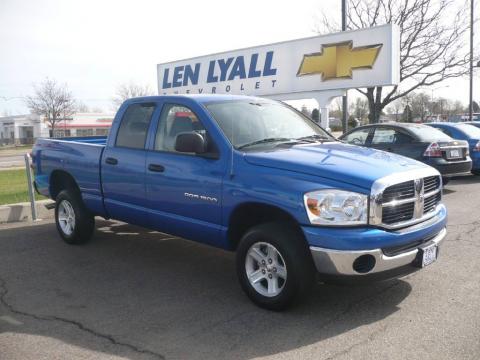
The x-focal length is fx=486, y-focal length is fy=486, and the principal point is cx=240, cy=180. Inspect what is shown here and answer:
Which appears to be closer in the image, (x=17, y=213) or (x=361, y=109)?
(x=17, y=213)

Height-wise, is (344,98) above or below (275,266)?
above

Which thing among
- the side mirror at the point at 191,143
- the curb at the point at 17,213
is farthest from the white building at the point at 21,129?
the side mirror at the point at 191,143

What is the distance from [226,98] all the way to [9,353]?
313cm

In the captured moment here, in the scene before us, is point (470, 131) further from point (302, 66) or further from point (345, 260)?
point (345, 260)

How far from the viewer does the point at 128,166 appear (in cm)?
547

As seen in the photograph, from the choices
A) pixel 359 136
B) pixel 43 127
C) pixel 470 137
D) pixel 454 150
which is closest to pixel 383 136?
pixel 359 136

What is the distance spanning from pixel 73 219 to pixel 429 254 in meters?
4.52

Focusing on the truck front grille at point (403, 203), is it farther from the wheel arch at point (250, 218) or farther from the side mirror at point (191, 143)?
the side mirror at point (191, 143)

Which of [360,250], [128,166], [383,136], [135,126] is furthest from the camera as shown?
[383,136]

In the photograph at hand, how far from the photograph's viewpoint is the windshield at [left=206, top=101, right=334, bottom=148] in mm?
4711

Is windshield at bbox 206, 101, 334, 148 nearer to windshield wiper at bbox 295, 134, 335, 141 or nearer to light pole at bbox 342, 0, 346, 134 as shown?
windshield wiper at bbox 295, 134, 335, 141

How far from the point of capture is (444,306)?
13.7 feet

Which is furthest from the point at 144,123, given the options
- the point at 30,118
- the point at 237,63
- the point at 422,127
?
the point at 30,118

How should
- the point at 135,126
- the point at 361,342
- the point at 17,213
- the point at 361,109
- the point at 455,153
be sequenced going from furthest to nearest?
the point at 361,109
the point at 455,153
the point at 17,213
the point at 135,126
the point at 361,342
